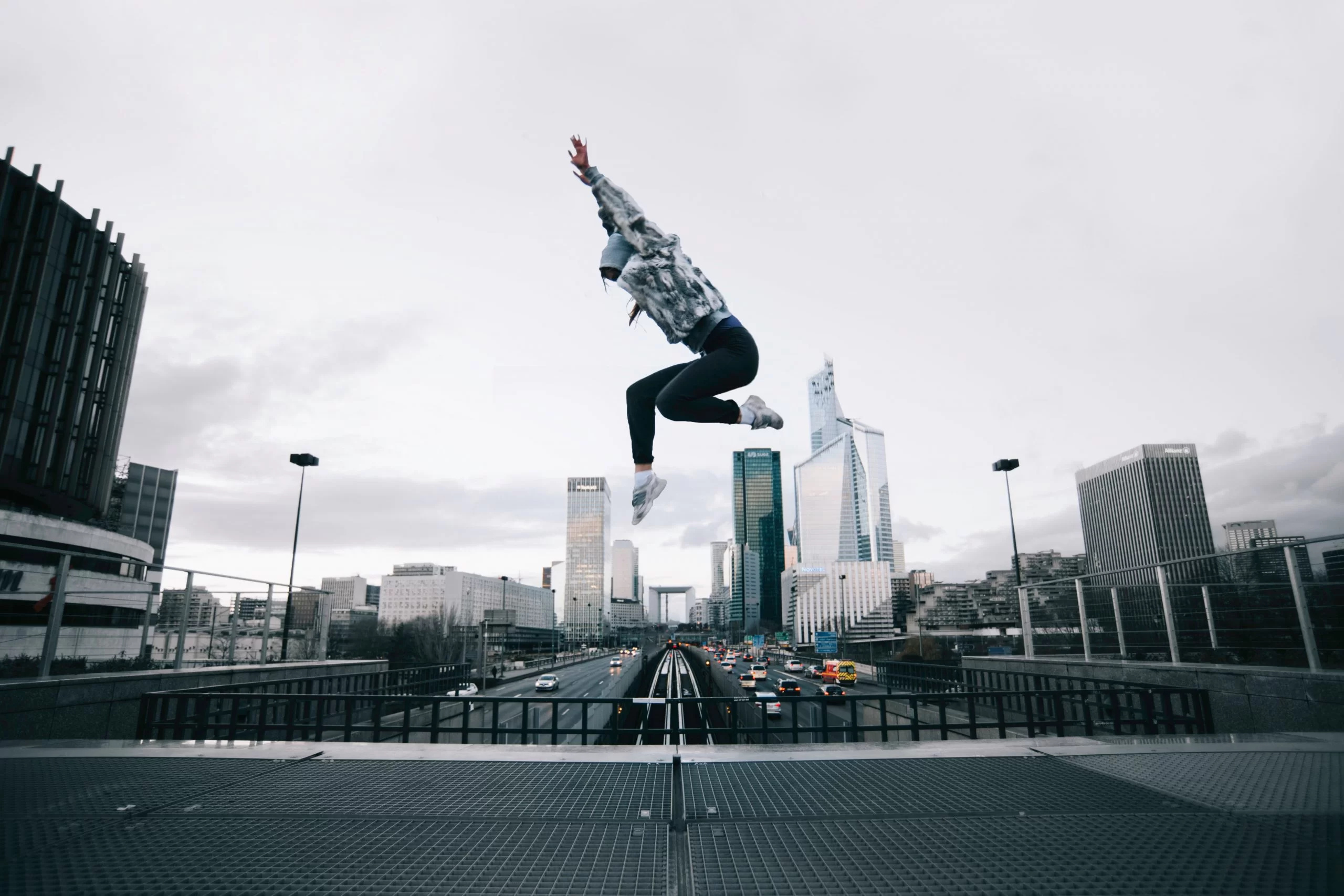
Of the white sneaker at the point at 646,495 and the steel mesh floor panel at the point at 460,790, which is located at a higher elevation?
the white sneaker at the point at 646,495

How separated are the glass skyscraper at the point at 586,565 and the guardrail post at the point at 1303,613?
65.5 m

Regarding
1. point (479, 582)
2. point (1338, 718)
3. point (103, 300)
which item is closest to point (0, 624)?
point (1338, 718)

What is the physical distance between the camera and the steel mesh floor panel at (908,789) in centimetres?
264

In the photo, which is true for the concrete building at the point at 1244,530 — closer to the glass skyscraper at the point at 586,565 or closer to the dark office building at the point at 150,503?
the glass skyscraper at the point at 586,565

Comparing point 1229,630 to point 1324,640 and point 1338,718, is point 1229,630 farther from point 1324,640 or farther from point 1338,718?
point 1338,718

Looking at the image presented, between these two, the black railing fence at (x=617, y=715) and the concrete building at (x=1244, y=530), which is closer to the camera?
the black railing fence at (x=617, y=715)

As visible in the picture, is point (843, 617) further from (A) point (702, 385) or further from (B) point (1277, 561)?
(A) point (702, 385)

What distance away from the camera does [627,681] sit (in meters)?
36.8

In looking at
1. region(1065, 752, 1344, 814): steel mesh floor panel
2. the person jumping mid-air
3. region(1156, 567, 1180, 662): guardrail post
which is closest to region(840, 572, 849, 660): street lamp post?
region(1156, 567, 1180, 662): guardrail post

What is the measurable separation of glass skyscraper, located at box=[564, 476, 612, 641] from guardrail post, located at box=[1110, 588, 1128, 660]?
62.0 meters

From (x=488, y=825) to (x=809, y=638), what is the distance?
180201mm

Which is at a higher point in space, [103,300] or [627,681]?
[103,300]

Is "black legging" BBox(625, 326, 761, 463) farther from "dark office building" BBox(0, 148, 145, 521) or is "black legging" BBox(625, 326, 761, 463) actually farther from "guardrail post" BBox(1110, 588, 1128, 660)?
"dark office building" BBox(0, 148, 145, 521)

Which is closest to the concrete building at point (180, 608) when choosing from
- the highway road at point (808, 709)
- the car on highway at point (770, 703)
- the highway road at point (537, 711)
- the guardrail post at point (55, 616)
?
the guardrail post at point (55, 616)
